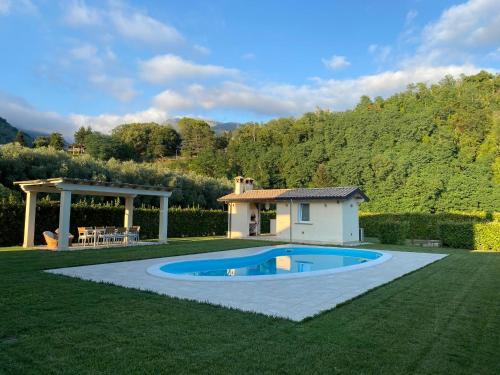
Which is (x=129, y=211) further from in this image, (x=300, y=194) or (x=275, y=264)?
(x=300, y=194)

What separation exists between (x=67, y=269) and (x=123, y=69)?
17480 mm

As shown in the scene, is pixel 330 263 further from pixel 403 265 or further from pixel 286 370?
pixel 286 370

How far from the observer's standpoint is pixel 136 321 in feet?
15.5

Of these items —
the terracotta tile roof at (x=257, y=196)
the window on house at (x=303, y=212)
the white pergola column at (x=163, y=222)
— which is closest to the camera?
the white pergola column at (x=163, y=222)

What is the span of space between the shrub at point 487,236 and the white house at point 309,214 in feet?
19.0

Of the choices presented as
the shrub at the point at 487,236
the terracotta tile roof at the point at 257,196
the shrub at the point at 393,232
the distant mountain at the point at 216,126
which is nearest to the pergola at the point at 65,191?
the terracotta tile roof at the point at 257,196

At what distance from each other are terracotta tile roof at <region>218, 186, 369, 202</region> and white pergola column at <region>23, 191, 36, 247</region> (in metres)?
11.5

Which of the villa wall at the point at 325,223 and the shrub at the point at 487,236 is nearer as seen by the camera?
the shrub at the point at 487,236

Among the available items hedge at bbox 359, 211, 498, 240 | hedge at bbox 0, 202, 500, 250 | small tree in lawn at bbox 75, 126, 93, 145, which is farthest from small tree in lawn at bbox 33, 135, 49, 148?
hedge at bbox 359, 211, 498, 240

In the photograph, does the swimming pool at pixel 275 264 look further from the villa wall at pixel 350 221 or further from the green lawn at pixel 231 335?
the villa wall at pixel 350 221

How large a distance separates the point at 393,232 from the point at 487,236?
4321mm

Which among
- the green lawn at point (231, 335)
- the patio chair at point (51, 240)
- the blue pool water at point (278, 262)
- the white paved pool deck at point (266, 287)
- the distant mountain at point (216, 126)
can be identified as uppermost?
the distant mountain at point (216, 126)

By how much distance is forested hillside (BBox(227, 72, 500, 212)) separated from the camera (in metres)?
37.7

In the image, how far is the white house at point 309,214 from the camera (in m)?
19.3
